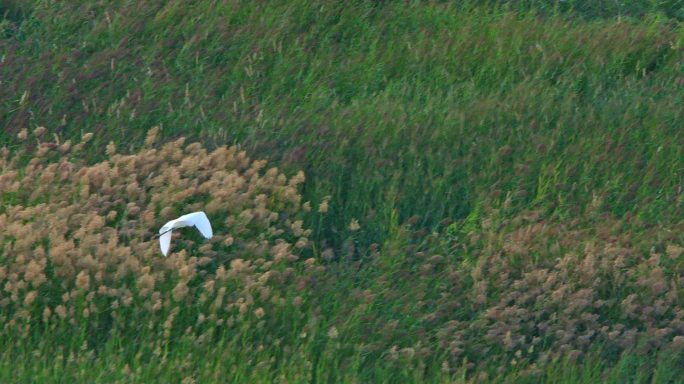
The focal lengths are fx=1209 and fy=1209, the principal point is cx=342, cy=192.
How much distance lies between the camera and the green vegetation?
17.5ft

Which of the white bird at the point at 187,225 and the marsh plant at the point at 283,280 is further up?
the white bird at the point at 187,225

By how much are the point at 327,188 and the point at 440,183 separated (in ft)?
2.06

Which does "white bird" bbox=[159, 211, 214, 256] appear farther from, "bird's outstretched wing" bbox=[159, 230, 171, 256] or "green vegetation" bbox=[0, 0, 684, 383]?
"green vegetation" bbox=[0, 0, 684, 383]

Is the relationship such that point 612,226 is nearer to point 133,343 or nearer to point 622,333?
point 622,333

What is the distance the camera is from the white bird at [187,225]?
5.66 meters

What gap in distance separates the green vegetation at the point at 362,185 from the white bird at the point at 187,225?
108mm

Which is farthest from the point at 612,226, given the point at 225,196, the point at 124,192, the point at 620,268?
the point at 124,192

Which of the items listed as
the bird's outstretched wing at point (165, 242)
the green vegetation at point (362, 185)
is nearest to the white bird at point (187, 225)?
the bird's outstretched wing at point (165, 242)

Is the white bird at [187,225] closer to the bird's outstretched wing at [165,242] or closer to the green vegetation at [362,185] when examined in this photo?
the bird's outstretched wing at [165,242]

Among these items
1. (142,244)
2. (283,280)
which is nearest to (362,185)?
(283,280)

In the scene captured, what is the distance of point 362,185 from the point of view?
6656mm

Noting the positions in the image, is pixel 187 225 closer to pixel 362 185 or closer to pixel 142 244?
pixel 142 244

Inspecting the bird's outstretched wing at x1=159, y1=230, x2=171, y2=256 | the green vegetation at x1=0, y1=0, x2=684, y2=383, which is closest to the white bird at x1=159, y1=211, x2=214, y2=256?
the bird's outstretched wing at x1=159, y1=230, x2=171, y2=256

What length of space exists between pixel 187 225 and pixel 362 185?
3.99 feet
